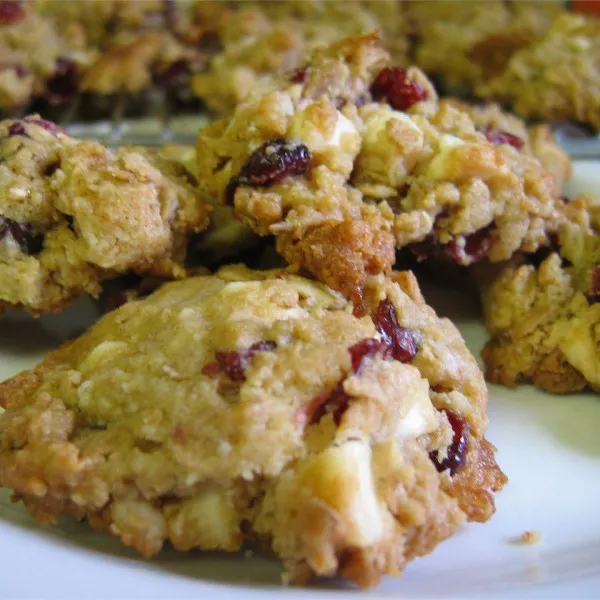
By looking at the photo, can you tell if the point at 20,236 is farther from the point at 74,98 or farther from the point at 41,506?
the point at 74,98

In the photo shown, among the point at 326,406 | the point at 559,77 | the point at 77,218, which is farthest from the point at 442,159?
the point at 559,77

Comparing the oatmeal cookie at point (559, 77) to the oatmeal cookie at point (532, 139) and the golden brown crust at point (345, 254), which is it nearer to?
the oatmeal cookie at point (532, 139)

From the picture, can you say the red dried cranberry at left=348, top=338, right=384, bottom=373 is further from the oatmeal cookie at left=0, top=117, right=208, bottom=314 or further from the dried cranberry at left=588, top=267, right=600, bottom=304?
the dried cranberry at left=588, top=267, right=600, bottom=304

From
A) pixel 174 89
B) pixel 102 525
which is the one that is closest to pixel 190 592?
pixel 102 525

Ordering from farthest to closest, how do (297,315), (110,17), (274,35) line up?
(110,17) → (274,35) → (297,315)

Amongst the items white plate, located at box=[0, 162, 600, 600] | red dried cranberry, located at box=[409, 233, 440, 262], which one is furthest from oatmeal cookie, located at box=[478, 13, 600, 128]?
white plate, located at box=[0, 162, 600, 600]

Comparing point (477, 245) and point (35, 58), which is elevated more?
point (477, 245)

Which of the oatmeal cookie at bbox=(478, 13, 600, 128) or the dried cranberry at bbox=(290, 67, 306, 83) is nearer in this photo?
the dried cranberry at bbox=(290, 67, 306, 83)

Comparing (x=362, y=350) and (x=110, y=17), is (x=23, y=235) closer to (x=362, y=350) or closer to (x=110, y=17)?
(x=362, y=350)
